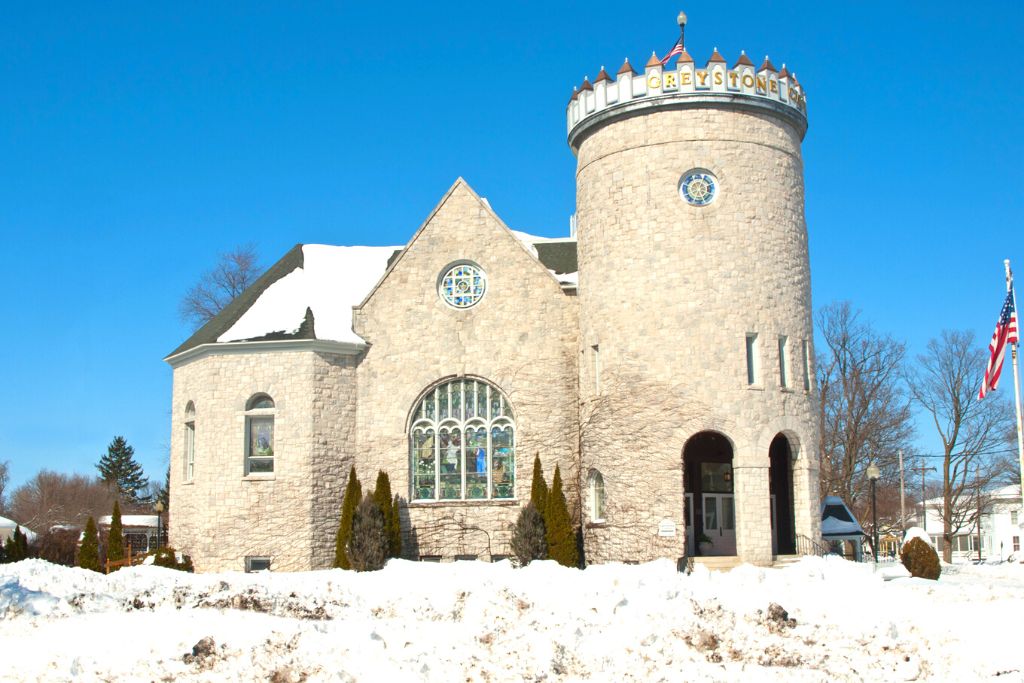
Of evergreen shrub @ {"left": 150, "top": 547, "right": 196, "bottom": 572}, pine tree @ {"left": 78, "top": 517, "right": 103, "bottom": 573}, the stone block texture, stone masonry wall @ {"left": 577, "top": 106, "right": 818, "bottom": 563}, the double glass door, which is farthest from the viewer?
pine tree @ {"left": 78, "top": 517, "right": 103, "bottom": 573}

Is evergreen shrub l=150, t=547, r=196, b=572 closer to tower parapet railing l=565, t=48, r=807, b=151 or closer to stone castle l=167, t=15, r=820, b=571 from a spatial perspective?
stone castle l=167, t=15, r=820, b=571

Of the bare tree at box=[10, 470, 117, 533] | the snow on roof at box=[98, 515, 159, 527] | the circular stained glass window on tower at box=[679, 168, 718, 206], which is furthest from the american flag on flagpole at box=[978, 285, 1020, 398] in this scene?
the bare tree at box=[10, 470, 117, 533]

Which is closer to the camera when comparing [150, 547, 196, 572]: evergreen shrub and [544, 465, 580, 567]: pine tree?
[544, 465, 580, 567]: pine tree

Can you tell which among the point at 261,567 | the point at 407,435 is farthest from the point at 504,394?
the point at 261,567

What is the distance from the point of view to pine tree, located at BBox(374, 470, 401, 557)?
2691 cm

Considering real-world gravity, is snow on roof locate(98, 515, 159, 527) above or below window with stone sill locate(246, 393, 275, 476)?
below

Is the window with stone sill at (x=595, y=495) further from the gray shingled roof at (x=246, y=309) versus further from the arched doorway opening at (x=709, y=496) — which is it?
the gray shingled roof at (x=246, y=309)

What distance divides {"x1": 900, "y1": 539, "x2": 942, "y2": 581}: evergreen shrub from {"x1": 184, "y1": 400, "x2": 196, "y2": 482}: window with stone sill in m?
18.0

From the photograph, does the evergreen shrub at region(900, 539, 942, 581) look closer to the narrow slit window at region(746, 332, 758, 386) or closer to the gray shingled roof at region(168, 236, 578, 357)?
the narrow slit window at region(746, 332, 758, 386)

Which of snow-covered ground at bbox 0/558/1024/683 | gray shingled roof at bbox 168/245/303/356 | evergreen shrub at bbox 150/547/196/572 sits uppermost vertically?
gray shingled roof at bbox 168/245/303/356

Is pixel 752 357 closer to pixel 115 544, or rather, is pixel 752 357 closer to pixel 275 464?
pixel 275 464

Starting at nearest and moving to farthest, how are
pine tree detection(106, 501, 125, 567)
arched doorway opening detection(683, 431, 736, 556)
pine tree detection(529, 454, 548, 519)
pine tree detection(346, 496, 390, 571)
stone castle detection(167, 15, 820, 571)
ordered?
stone castle detection(167, 15, 820, 571)
pine tree detection(346, 496, 390, 571)
pine tree detection(529, 454, 548, 519)
arched doorway opening detection(683, 431, 736, 556)
pine tree detection(106, 501, 125, 567)

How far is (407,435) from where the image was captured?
28.5 metres

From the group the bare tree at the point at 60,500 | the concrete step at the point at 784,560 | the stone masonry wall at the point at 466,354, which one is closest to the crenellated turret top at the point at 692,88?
the stone masonry wall at the point at 466,354
